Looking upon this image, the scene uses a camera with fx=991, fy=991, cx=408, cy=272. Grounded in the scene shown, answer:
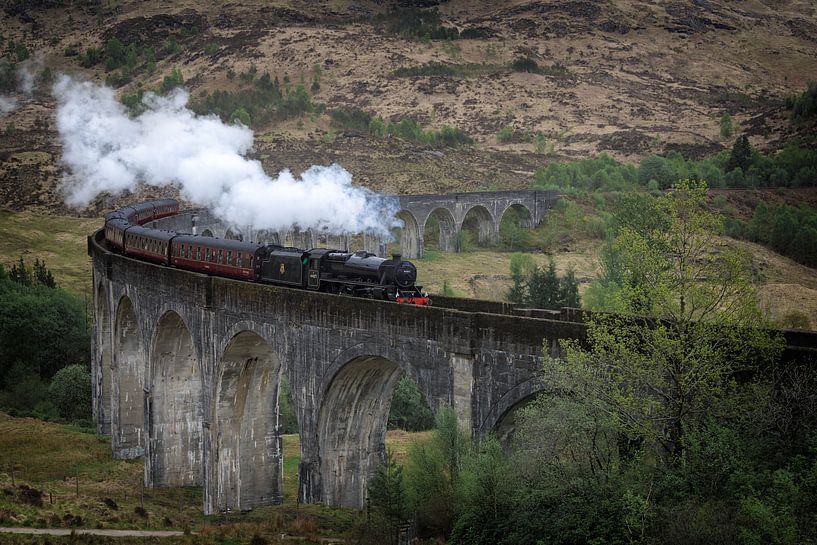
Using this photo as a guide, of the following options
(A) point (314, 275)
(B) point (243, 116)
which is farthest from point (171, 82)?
(A) point (314, 275)

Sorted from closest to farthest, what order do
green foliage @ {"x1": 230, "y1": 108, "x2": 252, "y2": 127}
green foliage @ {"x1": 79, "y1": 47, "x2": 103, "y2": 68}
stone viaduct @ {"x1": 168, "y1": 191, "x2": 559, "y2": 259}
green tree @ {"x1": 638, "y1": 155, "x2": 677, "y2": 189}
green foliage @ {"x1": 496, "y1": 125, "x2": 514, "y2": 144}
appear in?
stone viaduct @ {"x1": 168, "y1": 191, "x2": 559, "y2": 259}
green tree @ {"x1": 638, "y1": 155, "x2": 677, "y2": 189}
green foliage @ {"x1": 230, "y1": 108, "x2": 252, "y2": 127}
green foliage @ {"x1": 496, "y1": 125, "x2": 514, "y2": 144}
green foliage @ {"x1": 79, "y1": 47, "x2": 103, "y2": 68}

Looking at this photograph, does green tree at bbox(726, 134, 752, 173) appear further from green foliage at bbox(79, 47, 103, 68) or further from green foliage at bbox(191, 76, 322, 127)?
green foliage at bbox(79, 47, 103, 68)

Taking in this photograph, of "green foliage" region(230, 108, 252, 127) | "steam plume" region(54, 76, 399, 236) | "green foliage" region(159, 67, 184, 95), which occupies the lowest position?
"steam plume" region(54, 76, 399, 236)

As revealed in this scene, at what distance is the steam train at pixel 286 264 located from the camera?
3247 centimetres

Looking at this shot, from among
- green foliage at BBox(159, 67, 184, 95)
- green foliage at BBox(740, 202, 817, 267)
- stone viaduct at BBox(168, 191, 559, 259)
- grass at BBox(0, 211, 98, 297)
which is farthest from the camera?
green foliage at BBox(159, 67, 184, 95)

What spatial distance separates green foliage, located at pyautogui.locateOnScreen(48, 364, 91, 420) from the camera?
5788 centimetres

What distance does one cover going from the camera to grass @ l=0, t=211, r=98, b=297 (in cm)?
9056

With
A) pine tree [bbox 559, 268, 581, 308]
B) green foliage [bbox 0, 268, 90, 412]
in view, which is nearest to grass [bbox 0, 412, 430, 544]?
green foliage [bbox 0, 268, 90, 412]

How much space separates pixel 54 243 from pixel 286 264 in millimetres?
72512

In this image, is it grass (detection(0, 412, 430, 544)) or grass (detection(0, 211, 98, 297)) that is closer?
grass (detection(0, 412, 430, 544))

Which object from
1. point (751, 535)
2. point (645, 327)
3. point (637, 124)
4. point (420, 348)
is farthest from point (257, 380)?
point (637, 124)

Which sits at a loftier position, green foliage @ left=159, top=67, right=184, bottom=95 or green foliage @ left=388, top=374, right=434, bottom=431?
green foliage @ left=159, top=67, right=184, bottom=95

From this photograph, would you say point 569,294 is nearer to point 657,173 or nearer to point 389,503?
point 389,503

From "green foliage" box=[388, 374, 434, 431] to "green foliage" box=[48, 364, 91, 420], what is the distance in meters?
18.0
